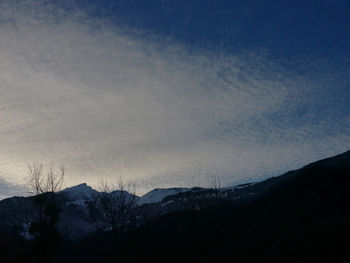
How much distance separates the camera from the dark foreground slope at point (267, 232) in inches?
642

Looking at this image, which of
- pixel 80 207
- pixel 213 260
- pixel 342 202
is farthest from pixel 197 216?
pixel 80 207

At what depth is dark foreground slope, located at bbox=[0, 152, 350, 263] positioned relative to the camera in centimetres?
1630

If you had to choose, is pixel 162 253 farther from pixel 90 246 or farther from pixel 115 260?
pixel 90 246

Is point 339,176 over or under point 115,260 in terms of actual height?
over

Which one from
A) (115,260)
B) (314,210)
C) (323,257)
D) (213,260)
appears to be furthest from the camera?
Answer: (314,210)

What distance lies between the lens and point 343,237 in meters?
14.2

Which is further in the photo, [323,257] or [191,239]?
[191,239]

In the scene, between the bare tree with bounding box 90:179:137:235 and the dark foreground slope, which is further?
the bare tree with bounding box 90:179:137:235

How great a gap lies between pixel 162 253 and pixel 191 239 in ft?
24.0

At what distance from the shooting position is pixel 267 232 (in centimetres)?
2730

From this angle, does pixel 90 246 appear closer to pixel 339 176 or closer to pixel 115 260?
pixel 115 260

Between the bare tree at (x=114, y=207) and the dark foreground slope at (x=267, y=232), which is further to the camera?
the bare tree at (x=114, y=207)

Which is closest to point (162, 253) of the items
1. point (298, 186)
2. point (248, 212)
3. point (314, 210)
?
point (314, 210)

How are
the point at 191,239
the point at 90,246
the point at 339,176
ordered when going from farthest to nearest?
the point at 90,246 → the point at 339,176 → the point at 191,239
